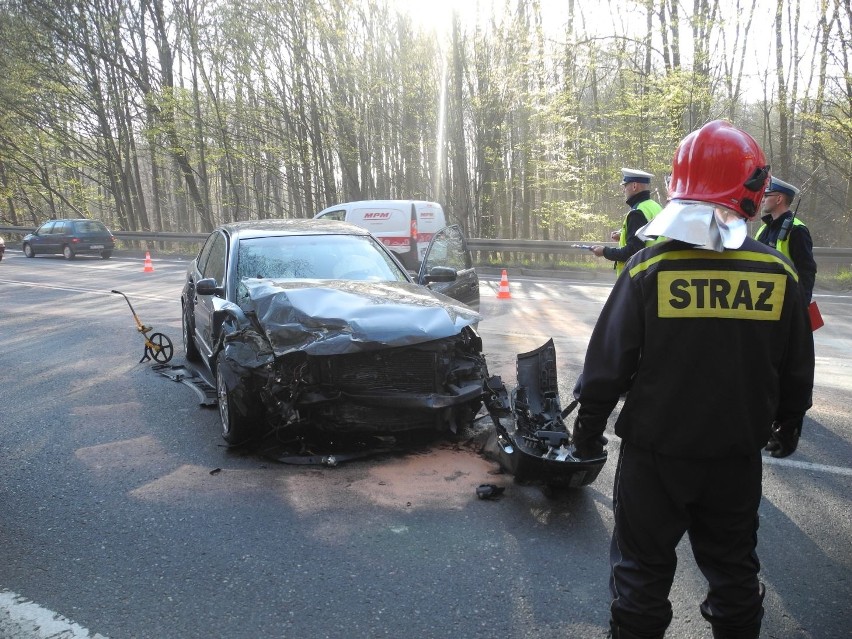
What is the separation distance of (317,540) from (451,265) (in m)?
4.05

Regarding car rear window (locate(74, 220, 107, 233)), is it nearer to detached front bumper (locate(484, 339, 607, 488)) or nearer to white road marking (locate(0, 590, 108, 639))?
detached front bumper (locate(484, 339, 607, 488))

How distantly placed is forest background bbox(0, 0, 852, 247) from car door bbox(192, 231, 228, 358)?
15.2 m

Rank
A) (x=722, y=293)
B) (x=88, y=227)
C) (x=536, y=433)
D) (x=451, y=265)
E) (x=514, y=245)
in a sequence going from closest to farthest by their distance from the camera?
(x=722, y=293) < (x=536, y=433) < (x=451, y=265) < (x=514, y=245) < (x=88, y=227)

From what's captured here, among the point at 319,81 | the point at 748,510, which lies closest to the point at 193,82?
the point at 319,81

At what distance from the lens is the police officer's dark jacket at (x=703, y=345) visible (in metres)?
1.94

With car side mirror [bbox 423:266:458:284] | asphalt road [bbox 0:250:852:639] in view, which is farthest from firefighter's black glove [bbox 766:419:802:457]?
car side mirror [bbox 423:266:458:284]

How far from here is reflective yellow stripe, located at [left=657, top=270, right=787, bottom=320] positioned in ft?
6.34

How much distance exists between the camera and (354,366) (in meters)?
4.27

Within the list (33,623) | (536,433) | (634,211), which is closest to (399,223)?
(634,211)

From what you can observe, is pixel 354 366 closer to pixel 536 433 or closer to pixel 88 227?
pixel 536 433

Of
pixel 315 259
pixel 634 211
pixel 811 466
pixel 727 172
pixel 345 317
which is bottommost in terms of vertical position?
pixel 811 466

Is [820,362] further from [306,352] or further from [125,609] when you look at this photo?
[125,609]

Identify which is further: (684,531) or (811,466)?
(811,466)

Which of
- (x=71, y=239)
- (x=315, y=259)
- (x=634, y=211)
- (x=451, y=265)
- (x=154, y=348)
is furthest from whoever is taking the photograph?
(x=71, y=239)
